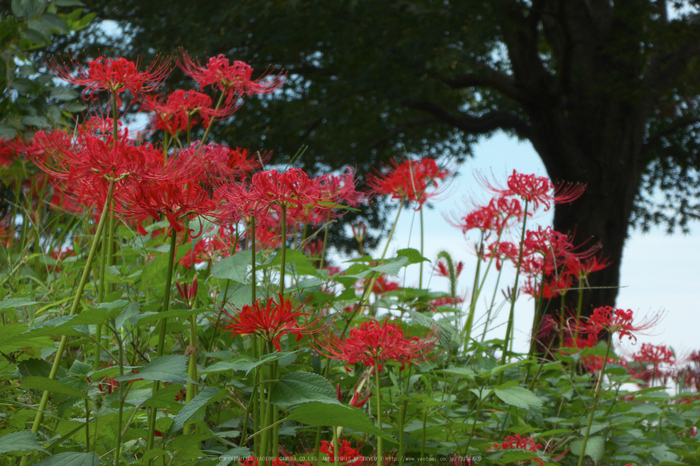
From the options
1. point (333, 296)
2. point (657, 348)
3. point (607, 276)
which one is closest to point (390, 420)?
point (333, 296)

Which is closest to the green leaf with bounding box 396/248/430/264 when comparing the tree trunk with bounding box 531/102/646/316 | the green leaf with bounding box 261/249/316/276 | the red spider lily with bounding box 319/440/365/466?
the green leaf with bounding box 261/249/316/276

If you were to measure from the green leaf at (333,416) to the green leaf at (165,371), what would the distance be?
0.71ft

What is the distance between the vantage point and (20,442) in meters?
1.18

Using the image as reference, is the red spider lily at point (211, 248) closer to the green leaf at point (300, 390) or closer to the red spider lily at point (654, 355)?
the green leaf at point (300, 390)

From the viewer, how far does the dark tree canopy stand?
24.5ft

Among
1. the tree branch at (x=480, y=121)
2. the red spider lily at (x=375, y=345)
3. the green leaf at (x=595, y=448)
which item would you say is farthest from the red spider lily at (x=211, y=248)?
the tree branch at (x=480, y=121)

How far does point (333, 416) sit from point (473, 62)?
7244mm

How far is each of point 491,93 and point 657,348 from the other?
917cm

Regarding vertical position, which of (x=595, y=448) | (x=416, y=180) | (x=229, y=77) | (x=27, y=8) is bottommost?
(x=595, y=448)

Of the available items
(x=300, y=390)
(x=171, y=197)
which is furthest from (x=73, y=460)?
(x=171, y=197)

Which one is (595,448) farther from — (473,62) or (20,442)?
(473,62)

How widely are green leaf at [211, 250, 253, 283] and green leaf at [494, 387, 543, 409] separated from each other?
0.73 m

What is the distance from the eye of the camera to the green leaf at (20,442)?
1.14m

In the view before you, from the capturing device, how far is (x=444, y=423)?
76.2 inches
